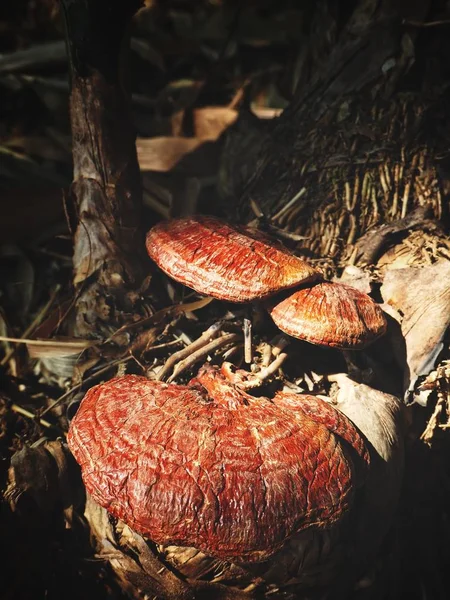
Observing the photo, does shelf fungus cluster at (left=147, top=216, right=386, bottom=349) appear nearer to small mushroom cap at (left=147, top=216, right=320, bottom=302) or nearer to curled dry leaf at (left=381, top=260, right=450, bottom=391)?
small mushroom cap at (left=147, top=216, right=320, bottom=302)

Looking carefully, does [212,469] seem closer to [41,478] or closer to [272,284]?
[272,284]

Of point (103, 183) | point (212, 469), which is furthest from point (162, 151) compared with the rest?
point (212, 469)

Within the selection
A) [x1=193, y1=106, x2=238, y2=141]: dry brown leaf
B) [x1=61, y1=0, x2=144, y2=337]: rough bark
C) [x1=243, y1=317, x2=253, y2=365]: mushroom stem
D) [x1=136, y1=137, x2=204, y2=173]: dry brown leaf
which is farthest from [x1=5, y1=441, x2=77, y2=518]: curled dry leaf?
[x1=193, y1=106, x2=238, y2=141]: dry brown leaf

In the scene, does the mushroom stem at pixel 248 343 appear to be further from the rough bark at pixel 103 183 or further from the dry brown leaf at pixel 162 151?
the dry brown leaf at pixel 162 151

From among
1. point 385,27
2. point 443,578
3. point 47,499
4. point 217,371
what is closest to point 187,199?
point 217,371

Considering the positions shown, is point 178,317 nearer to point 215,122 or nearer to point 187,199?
point 187,199

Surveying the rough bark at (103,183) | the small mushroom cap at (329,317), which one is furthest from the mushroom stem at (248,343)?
the rough bark at (103,183)
